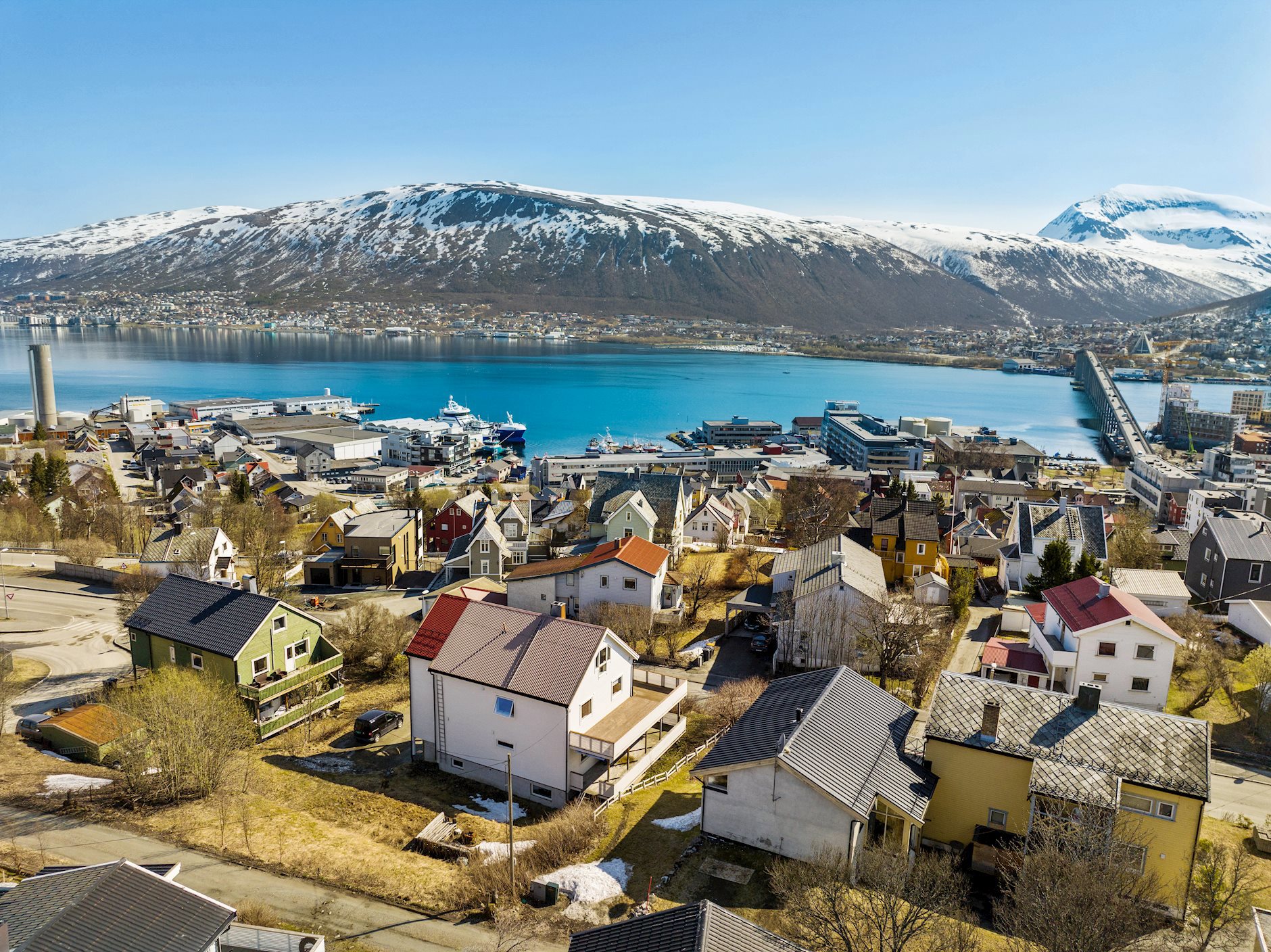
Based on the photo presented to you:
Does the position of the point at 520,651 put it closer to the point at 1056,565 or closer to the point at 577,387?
the point at 1056,565

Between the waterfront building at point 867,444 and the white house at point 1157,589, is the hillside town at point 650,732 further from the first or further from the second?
the waterfront building at point 867,444

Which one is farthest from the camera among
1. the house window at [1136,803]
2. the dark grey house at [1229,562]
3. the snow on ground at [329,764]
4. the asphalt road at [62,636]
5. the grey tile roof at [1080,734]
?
the dark grey house at [1229,562]

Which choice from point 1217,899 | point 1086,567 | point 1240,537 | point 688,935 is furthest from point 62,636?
point 1240,537

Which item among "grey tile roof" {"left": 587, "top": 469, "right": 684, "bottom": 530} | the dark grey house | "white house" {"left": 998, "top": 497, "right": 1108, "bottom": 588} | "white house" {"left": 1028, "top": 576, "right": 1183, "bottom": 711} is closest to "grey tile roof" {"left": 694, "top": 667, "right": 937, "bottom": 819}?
"white house" {"left": 1028, "top": 576, "right": 1183, "bottom": 711}

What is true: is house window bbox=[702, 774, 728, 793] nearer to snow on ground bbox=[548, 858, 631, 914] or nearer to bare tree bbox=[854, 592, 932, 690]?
snow on ground bbox=[548, 858, 631, 914]

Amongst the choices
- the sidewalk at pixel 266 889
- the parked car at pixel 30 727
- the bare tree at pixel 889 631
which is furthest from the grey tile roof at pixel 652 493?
the sidewalk at pixel 266 889

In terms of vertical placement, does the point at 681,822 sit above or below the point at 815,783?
below

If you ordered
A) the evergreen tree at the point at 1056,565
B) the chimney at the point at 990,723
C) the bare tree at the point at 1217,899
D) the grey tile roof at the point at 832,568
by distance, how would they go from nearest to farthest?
the bare tree at the point at 1217,899, the chimney at the point at 990,723, the grey tile roof at the point at 832,568, the evergreen tree at the point at 1056,565
